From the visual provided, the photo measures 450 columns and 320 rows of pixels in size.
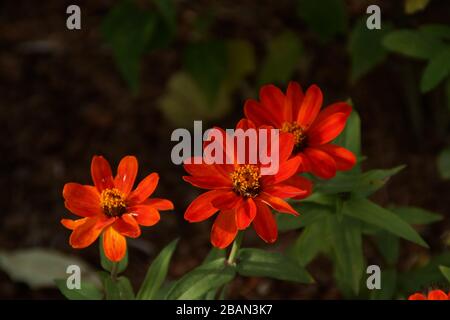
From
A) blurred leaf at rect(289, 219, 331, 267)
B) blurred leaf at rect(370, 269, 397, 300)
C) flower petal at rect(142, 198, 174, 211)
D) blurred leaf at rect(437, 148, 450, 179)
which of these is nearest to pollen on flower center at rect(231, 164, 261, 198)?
flower petal at rect(142, 198, 174, 211)

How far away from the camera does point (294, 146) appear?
1.32m

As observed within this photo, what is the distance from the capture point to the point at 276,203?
4.01ft

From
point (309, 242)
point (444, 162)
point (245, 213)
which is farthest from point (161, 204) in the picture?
point (444, 162)

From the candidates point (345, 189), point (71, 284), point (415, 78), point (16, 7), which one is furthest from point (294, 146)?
point (16, 7)

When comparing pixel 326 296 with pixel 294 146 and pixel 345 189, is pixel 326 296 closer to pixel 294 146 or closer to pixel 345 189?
pixel 345 189

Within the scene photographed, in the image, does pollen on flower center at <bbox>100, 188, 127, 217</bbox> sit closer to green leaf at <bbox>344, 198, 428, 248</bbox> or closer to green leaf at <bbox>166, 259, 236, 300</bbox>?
green leaf at <bbox>166, 259, 236, 300</bbox>

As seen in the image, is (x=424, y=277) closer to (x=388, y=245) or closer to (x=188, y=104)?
(x=388, y=245)

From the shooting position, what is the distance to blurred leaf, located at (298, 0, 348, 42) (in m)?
2.29

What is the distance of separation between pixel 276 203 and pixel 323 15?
3.89ft

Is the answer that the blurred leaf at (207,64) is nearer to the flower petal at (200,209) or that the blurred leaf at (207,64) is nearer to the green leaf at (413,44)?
the green leaf at (413,44)

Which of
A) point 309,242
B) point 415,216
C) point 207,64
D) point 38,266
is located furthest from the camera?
point 207,64

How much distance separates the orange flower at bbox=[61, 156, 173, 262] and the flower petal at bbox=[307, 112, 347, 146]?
26cm

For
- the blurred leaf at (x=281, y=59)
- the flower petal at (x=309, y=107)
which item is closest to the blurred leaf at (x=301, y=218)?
the flower petal at (x=309, y=107)

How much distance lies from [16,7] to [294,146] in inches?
70.3
